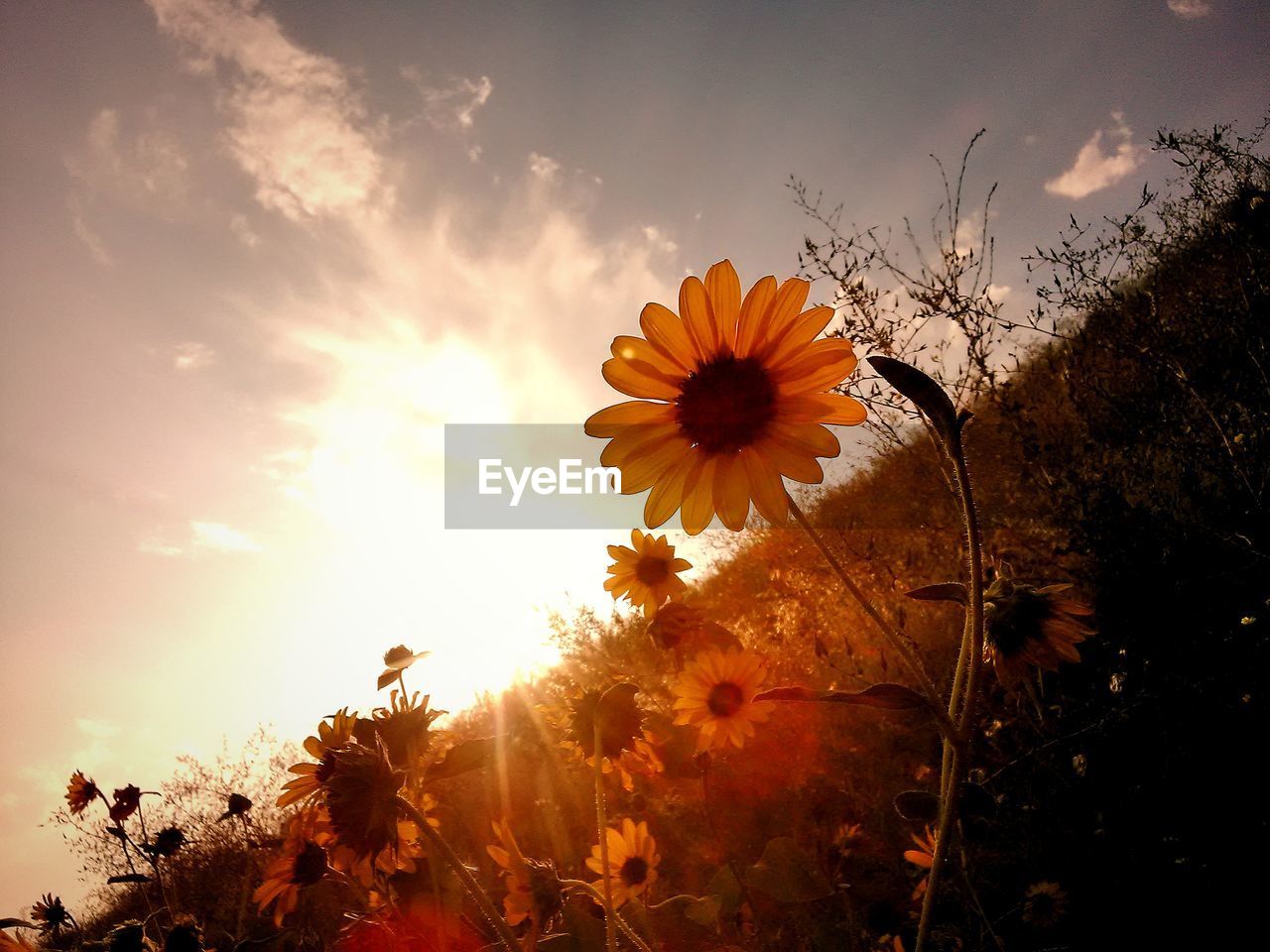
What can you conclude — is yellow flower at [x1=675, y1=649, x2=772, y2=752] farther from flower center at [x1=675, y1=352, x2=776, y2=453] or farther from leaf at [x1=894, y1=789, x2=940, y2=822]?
leaf at [x1=894, y1=789, x2=940, y2=822]

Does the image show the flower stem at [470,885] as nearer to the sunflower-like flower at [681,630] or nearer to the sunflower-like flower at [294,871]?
the sunflower-like flower at [294,871]

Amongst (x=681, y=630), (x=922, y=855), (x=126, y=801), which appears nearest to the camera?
(x=922, y=855)

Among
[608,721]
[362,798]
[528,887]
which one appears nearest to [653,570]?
[608,721]

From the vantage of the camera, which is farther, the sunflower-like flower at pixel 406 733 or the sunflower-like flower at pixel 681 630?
the sunflower-like flower at pixel 681 630

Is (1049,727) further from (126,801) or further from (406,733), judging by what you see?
(126,801)

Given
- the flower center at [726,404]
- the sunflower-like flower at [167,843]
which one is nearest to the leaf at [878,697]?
the flower center at [726,404]

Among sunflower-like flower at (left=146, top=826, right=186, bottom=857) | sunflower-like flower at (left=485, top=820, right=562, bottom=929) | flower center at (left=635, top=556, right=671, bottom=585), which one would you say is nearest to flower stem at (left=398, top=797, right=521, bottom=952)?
sunflower-like flower at (left=485, top=820, right=562, bottom=929)
